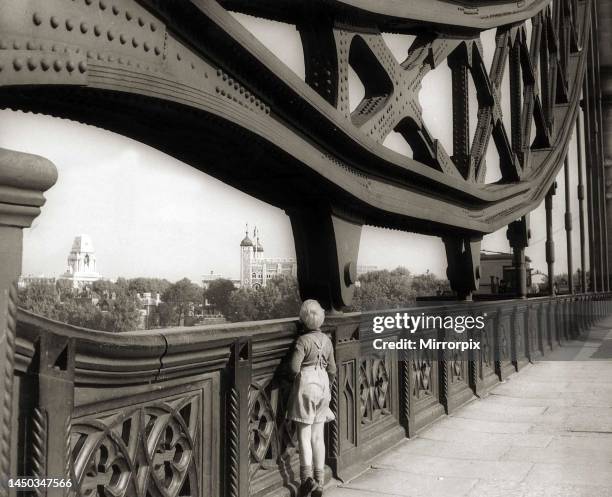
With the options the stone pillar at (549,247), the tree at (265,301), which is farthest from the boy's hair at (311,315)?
the tree at (265,301)

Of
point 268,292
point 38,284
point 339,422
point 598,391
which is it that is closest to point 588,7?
point 598,391

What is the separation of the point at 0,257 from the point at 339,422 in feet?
10.9

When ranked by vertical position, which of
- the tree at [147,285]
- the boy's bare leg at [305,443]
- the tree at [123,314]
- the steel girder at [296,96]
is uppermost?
the steel girder at [296,96]

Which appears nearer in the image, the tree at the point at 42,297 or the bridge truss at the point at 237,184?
the bridge truss at the point at 237,184

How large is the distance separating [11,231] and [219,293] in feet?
177

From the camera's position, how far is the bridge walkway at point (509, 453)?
4.75 m

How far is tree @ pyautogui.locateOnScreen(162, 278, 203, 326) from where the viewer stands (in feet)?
121

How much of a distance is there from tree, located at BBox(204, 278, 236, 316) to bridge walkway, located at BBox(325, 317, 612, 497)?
4210cm

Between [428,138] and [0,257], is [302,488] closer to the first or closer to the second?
[0,257]

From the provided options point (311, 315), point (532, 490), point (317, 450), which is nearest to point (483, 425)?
point (532, 490)

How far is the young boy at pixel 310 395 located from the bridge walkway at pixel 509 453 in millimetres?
425

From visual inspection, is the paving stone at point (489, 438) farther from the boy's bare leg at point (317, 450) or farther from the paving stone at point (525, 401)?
→ the boy's bare leg at point (317, 450)

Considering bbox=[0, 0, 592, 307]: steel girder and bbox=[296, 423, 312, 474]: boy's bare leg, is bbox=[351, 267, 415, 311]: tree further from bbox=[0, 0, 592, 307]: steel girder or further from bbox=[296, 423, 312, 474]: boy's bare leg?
bbox=[296, 423, 312, 474]: boy's bare leg

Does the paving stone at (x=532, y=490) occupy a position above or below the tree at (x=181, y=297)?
below
